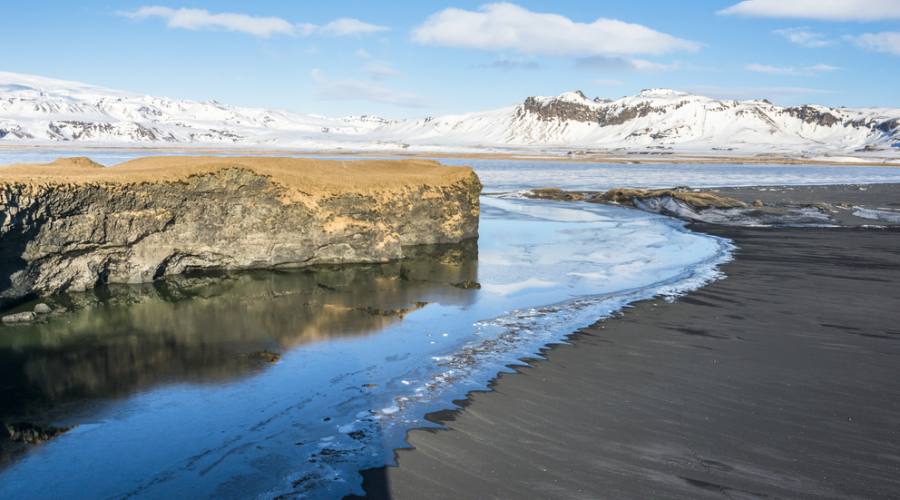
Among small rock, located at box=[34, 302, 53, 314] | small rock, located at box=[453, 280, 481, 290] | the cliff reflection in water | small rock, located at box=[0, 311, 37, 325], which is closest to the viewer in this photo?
the cliff reflection in water

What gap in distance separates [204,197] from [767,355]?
1504cm

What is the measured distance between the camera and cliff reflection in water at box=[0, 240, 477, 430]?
31.8 feet

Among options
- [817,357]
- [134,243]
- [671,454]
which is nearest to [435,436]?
[671,454]

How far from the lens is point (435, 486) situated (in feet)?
21.1

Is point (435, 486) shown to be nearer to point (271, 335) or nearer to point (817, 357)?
Result: point (271, 335)

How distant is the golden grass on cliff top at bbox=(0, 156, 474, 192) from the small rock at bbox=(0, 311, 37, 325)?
3.56 metres

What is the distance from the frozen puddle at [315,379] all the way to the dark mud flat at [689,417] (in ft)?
2.46

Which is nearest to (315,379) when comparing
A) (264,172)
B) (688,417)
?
(688,417)

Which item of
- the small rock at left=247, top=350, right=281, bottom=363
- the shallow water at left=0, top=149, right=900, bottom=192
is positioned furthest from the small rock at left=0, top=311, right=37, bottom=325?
the shallow water at left=0, top=149, right=900, bottom=192

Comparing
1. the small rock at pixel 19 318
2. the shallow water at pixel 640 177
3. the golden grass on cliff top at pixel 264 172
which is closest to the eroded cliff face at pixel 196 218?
the golden grass on cliff top at pixel 264 172

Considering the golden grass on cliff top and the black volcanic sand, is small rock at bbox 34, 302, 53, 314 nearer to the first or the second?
the golden grass on cliff top

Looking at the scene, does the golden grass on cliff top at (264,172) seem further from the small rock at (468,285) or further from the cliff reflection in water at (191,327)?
the small rock at (468,285)

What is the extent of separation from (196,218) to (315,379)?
10.5 meters

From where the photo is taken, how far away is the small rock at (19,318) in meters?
12.9
